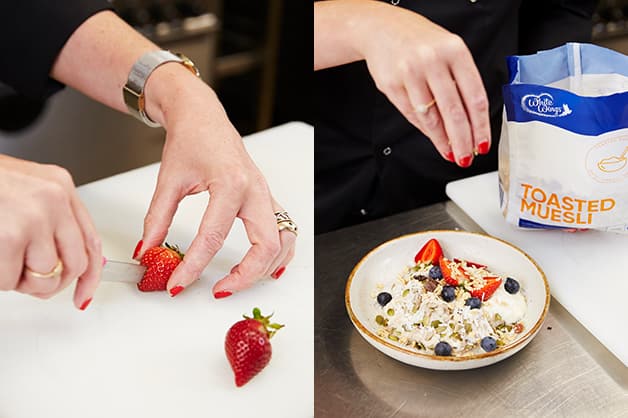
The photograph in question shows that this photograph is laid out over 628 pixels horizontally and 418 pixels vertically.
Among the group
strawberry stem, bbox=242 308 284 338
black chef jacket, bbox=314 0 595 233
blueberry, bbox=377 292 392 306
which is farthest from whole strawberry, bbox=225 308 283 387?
black chef jacket, bbox=314 0 595 233

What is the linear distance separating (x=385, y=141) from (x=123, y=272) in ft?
1.35

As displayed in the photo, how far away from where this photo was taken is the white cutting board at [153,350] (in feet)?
2.28

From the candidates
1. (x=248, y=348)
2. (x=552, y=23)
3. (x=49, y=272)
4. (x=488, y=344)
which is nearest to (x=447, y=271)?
(x=488, y=344)

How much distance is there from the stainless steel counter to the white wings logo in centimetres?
20

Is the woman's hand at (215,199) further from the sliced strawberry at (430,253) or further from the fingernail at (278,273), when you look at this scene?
the sliced strawberry at (430,253)

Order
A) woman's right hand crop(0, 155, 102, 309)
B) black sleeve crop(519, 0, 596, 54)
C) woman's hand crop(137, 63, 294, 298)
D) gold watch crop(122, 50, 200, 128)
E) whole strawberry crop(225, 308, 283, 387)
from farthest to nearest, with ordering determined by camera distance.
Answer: black sleeve crop(519, 0, 596, 54) → gold watch crop(122, 50, 200, 128) → woman's hand crop(137, 63, 294, 298) → whole strawberry crop(225, 308, 283, 387) → woman's right hand crop(0, 155, 102, 309)

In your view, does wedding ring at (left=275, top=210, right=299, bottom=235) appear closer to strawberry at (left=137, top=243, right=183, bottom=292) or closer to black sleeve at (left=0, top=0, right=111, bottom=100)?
strawberry at (left=137, top=243, right=183, bottom=292)

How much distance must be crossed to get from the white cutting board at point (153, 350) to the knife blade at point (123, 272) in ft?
0.07

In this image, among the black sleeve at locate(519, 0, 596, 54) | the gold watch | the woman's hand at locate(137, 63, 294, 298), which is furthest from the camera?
the black sleeve at locate(519, 0, 596, 54)

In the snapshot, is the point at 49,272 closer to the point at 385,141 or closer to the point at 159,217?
the point at 159,217

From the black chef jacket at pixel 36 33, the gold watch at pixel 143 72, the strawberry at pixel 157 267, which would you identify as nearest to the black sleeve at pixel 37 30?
the black chef jacket at pixel 36 33

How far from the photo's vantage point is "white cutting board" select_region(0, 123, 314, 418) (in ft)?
2.28

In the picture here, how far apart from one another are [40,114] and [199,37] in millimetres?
439

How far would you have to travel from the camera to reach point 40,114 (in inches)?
69.4
